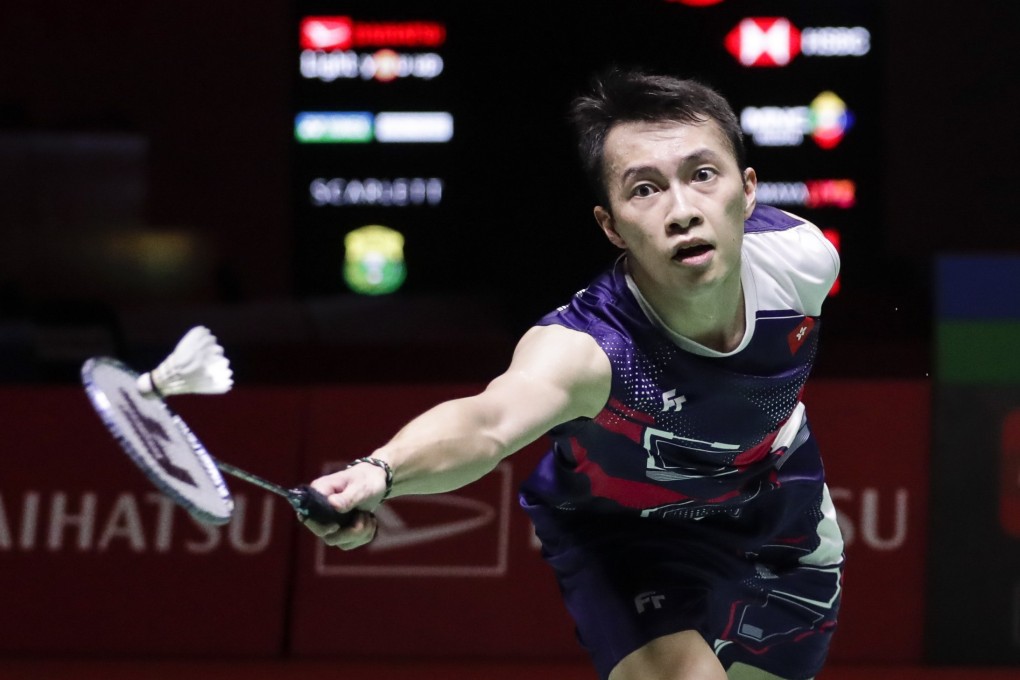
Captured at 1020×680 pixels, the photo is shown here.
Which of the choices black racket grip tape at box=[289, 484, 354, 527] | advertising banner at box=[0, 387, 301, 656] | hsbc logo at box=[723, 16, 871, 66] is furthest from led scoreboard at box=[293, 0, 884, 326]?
black racket grip tape at box=[289, 484, 354, 527]

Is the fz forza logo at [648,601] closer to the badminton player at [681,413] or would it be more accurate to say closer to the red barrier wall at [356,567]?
the badminton player at [681,413]

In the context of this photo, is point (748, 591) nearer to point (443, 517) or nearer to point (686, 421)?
point (686, 421)

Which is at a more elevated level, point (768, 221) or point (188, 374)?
point (768, 221)

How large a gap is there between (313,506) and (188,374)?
271 mm

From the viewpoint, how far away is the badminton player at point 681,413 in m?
2.76

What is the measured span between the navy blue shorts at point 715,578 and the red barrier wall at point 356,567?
1795mm

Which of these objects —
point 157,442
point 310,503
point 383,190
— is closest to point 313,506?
point 310,503

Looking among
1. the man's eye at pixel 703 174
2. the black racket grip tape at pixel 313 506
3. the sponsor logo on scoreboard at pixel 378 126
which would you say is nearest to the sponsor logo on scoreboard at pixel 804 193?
the sponsor logo on scoreboard at pixel 378 126

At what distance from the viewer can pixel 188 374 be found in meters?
2.04

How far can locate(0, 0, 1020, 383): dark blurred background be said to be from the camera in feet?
20.4

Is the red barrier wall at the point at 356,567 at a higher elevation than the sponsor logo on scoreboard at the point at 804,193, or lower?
lower

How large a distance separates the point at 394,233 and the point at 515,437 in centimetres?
408

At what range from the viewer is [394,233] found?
6398 mm

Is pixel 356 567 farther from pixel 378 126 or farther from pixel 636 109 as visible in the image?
pixel 636 109
